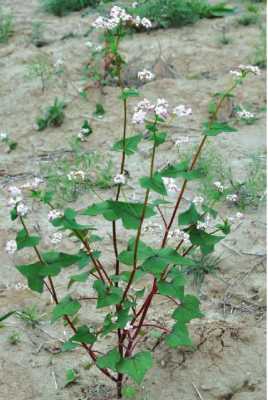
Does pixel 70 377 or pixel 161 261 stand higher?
pixel 161 261

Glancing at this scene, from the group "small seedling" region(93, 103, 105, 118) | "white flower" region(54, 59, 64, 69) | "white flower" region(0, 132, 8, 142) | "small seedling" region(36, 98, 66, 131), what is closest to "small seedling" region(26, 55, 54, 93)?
"white flower" region(54, 59, 64, 69)

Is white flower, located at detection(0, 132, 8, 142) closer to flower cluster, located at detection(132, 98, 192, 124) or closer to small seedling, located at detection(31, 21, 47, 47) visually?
small seedling, located at detection(31, 21, 47, 47)

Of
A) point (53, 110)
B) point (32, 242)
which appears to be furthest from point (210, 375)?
point (53, 110)

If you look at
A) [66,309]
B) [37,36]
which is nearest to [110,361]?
[66,309]

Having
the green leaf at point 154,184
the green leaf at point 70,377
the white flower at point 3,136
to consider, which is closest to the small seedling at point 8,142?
the white flower at point 3,136

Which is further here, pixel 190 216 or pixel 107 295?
pixel 190 216

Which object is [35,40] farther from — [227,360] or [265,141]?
[227,360]

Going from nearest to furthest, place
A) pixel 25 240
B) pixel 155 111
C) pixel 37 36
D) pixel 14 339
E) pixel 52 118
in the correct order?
pixel 155 111, pixel 25 240, pixel 14 339, pixel 52 118, pixel 37 36

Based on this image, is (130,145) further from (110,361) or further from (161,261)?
(110,361)
